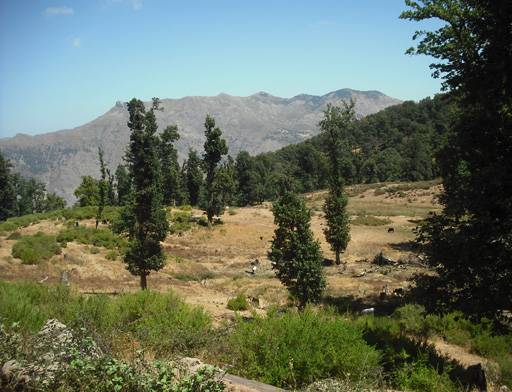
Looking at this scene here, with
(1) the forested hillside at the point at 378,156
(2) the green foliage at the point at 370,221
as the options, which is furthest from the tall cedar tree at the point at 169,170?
(2) the green foliage at the point at 370,221

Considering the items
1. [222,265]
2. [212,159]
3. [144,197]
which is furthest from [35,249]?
[212,159]

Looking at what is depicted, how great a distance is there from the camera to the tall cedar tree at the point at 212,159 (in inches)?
2064

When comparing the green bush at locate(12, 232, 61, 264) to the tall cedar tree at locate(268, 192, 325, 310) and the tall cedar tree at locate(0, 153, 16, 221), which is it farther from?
the tall cedar tree at locate(0, 153, 16, 221)

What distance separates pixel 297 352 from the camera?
6.59 metres

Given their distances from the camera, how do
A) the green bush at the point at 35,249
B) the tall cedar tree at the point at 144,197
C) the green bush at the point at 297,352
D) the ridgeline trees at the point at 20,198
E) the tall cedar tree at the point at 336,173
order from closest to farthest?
the green bush at the point at 297,352
the tall cedar tree at the point at 144,197
the green bush at the point at 35,249
the tall cedar tree at the point at 336,173
the ridgeline trees at the point at 20,198

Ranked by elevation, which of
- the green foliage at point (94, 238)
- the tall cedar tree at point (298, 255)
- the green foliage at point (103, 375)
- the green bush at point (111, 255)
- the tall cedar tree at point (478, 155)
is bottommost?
the green bush at point (111, 255)

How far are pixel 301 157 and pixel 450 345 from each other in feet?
374

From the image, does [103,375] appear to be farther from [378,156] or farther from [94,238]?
[378,156]

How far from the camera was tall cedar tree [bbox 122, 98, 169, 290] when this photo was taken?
75.2ft

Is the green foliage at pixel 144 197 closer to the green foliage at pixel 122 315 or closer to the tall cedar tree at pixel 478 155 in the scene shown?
the green foliage at pixel 122 315

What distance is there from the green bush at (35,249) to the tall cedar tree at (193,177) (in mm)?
42989

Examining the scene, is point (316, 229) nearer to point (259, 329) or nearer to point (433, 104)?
point (259, 329)

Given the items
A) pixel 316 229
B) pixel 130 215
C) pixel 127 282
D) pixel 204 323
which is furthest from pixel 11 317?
pixel 316 229

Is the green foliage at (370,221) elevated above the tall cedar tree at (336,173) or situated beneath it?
situated beneath
